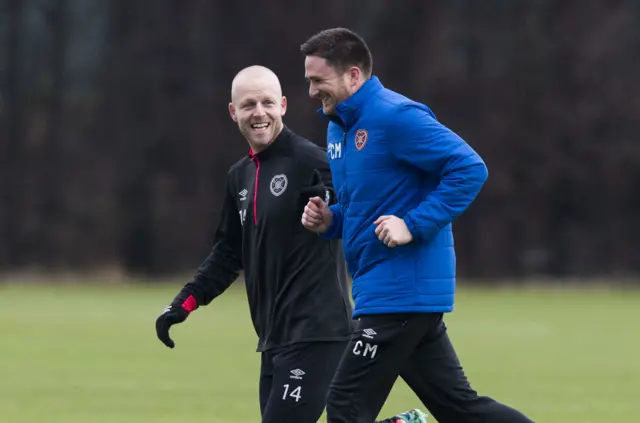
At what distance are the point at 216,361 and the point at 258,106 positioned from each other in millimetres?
8134

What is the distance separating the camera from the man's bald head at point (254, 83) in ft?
22.4

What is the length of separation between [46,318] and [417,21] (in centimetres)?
1593

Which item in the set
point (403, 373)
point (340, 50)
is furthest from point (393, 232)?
→ point (340, 50)

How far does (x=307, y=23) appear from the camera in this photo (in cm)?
3400

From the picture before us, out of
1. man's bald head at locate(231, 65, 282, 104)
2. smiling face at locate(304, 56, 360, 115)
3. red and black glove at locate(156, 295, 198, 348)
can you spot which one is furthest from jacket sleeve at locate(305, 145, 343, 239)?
red and black glove at locate(156, 295, 198, 348)

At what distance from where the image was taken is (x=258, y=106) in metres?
6.81

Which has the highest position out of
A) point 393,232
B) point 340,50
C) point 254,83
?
point 340,50

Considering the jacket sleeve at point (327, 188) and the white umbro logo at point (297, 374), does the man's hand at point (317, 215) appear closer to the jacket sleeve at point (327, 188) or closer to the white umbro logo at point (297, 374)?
the jacket sleeve at point (327, 188)

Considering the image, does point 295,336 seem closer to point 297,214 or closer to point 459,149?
point 297,214

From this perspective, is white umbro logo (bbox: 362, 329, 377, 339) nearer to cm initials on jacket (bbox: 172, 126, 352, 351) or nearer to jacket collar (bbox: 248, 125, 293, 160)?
cm initials on jacket (bbox: 172, 126, 352, 351)

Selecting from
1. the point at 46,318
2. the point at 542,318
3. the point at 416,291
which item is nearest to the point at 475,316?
the point at 542,318

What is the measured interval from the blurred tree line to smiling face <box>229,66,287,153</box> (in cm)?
2536

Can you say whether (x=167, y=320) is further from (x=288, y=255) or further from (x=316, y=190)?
(x=316, y=190)

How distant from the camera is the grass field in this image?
1073 cm
